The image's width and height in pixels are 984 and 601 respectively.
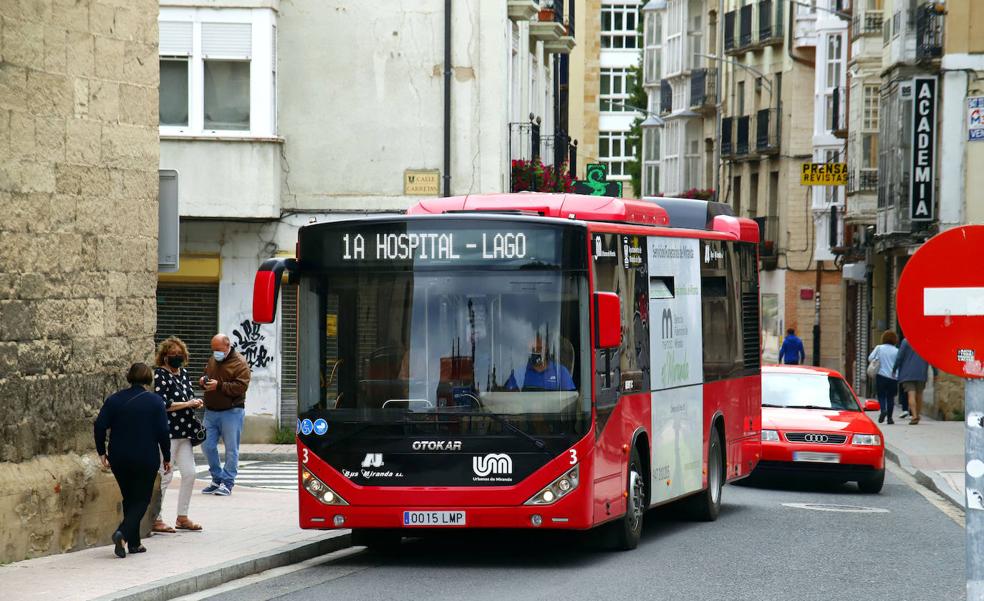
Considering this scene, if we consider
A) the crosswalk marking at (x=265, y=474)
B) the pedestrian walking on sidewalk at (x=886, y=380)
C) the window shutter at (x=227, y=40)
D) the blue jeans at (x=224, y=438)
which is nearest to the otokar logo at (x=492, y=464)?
the blue jeans at (x=224, y=438)

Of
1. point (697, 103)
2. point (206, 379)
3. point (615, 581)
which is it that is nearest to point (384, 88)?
point (206, 379)

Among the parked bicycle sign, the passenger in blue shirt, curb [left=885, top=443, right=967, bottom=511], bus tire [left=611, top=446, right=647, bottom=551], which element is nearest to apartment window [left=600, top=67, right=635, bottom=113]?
the parked bicycle sign

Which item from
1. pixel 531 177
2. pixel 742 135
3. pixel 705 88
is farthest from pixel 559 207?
pixel 705 88

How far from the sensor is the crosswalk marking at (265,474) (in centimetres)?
2147

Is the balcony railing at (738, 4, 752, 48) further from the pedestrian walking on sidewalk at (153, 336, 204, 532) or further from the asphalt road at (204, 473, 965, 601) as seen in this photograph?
the pedestrian walking on sidewalk at (153, 336, 204, 532)

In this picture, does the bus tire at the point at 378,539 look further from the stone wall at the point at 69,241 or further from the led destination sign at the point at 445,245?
the led destination sign at the point at 445,245

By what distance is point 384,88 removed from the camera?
2977 cm

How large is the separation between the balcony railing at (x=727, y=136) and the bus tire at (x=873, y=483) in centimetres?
4386

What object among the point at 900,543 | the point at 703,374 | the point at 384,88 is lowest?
the point at 900,543

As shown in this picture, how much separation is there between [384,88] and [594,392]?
1689cm

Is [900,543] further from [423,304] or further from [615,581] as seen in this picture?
[423,304]

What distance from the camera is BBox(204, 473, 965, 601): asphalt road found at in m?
12.4

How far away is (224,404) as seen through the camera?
63.1 feet

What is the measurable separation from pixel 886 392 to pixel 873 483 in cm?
1259
